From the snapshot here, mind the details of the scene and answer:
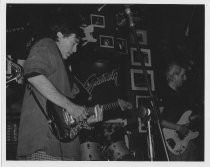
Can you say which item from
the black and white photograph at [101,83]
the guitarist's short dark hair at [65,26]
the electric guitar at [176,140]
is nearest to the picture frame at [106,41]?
the black and white photograph at [101,83]

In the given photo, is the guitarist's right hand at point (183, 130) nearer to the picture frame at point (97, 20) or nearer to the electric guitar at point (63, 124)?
the electric guitar at point (63, 124)

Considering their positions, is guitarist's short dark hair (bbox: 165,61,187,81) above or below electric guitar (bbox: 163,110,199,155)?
above

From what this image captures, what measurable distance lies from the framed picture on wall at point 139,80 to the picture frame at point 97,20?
375 mm

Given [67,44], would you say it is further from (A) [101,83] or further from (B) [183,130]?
(B) [183,130]

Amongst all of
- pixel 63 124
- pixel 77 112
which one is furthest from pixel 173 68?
pixel 63 124

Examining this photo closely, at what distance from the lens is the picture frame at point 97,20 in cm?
240

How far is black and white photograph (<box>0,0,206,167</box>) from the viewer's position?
2.26 meters

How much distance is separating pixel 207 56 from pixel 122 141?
82 cm

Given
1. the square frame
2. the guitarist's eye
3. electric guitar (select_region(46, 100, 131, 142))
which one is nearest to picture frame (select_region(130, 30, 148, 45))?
the square frame

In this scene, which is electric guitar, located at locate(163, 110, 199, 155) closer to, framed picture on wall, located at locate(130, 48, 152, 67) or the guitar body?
framed picture on wall, located at locate(130, 48, 152, 67)

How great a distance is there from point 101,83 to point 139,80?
25 centimetres

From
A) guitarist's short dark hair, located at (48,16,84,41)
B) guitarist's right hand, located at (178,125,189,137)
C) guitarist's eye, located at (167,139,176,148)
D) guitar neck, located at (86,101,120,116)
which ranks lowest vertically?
guitarist's eye, located at (167,139,176,148)

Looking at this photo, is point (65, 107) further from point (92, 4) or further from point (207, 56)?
point (207, 56)

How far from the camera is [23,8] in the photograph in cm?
241
